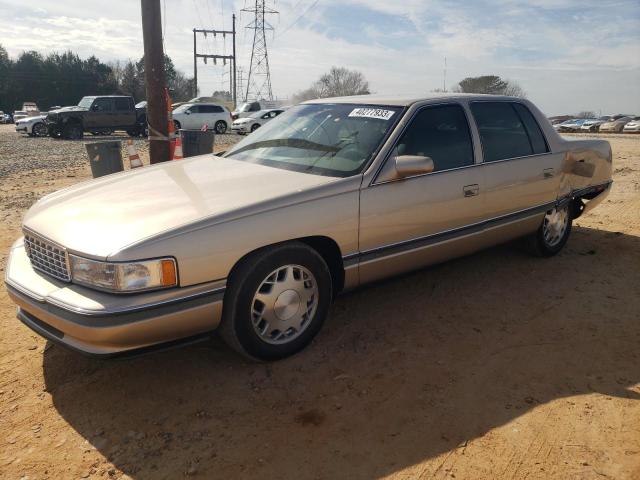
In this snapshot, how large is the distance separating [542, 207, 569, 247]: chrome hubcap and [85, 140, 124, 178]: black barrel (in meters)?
5.27

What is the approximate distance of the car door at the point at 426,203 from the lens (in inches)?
131

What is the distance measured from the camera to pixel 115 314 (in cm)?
240

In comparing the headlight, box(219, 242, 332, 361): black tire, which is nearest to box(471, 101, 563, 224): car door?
box(219, 242, 332, 361): black tire

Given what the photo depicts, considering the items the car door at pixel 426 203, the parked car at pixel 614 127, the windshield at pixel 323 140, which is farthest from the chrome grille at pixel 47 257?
the parked car at pixel 614 127

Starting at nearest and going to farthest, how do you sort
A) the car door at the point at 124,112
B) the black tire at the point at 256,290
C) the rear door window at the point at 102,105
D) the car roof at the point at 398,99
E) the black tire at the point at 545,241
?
1. the black tire at the point at 256,290
2. the car roof at the point at 398,99
3. the black tire at the point at 545,241
4. the rear door window at the point at 102,105
5. the car door at the point at 124,112

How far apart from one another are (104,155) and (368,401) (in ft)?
18.0

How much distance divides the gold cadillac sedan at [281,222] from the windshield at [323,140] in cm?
1

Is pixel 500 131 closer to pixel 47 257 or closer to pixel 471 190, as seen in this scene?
pixel 471 190

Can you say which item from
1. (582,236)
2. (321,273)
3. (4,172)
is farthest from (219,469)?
(4,172)

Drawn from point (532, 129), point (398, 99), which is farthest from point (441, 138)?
point (532, 129)

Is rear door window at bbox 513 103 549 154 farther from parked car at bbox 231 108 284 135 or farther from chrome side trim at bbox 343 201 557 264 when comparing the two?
parked car at bbox 231 108 284 135

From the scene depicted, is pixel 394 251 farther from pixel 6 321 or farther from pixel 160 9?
pixel 160 9

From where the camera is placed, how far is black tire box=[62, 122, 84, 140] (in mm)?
22156

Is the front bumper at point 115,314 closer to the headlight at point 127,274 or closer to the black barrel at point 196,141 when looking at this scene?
the headlight at point 127,274
